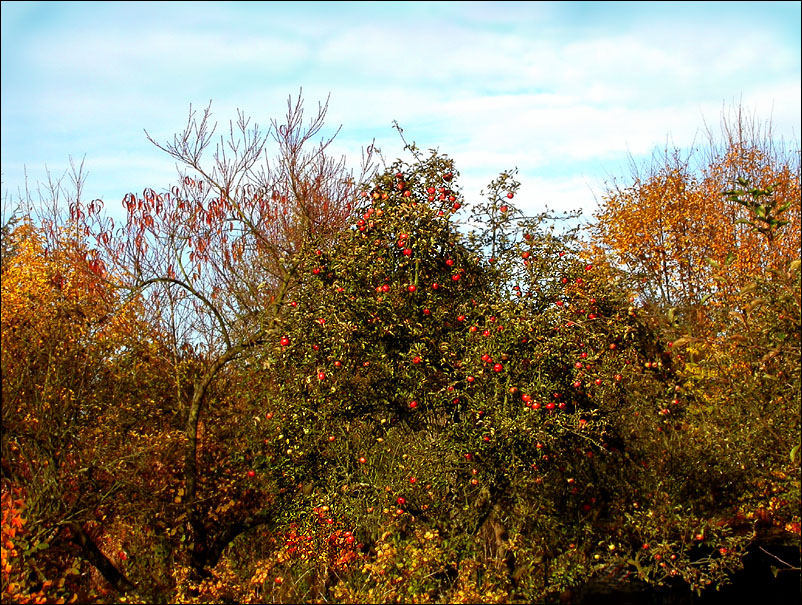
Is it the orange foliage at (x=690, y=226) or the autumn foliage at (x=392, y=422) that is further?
the orange foliage at (x=690, y=226)

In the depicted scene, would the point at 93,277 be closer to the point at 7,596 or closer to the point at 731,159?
the point at 7,596

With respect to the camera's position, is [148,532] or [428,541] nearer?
[428,541]

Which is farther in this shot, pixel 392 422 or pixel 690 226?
pixel 690 226

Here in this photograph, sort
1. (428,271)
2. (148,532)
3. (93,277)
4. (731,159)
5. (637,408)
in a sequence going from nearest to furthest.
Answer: (428,271)
(637,408)
(148,532)
(93,277)
(731,159)

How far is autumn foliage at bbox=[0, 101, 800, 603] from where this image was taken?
30.8 feet

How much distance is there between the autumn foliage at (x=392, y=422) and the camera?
938cm

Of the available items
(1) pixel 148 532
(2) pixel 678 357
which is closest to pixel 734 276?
(2) pixel 678 357

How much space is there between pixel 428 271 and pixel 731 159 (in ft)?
51.8

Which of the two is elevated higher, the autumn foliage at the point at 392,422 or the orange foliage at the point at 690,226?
the orange foliage at the point at 690,226

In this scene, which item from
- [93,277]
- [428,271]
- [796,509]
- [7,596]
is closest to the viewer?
[7,596]

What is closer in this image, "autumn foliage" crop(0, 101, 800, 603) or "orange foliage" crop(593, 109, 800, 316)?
"autumn foliage" crop(0, 101, 800, 603)

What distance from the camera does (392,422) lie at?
991 centimetres

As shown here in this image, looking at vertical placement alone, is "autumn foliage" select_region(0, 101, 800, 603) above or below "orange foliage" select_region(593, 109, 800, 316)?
below

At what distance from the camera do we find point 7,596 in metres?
8.59
